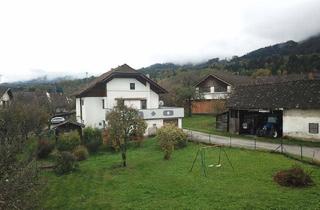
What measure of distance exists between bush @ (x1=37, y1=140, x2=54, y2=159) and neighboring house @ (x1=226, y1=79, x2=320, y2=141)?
713 inches

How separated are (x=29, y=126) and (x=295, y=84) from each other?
24972 mm

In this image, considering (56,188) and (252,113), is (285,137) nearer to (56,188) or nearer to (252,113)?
(252,113)

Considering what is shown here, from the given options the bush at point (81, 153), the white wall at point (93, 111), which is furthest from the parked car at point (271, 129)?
the white wall at point (93, 111)

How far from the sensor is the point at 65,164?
74.6ft

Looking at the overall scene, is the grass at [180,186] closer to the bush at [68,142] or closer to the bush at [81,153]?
the bush at [81,153]

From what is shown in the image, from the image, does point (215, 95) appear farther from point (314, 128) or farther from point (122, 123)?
point (122, 123)

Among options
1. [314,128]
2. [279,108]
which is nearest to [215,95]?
[279,108]

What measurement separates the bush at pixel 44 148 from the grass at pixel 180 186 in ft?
20.0

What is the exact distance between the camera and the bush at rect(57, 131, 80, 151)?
2945 cm

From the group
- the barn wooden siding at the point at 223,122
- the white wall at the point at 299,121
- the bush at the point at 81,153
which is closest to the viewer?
the bush at the point at 81,153

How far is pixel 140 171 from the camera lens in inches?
826

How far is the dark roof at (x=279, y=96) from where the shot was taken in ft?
94.5

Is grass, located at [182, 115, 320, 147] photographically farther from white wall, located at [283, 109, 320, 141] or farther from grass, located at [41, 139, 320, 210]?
grass, located at [41, 139, 320, 210]

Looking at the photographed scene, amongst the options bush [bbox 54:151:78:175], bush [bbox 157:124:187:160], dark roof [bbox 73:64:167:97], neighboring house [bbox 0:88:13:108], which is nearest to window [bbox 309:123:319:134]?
bush [bbox 157:124:187:160]
